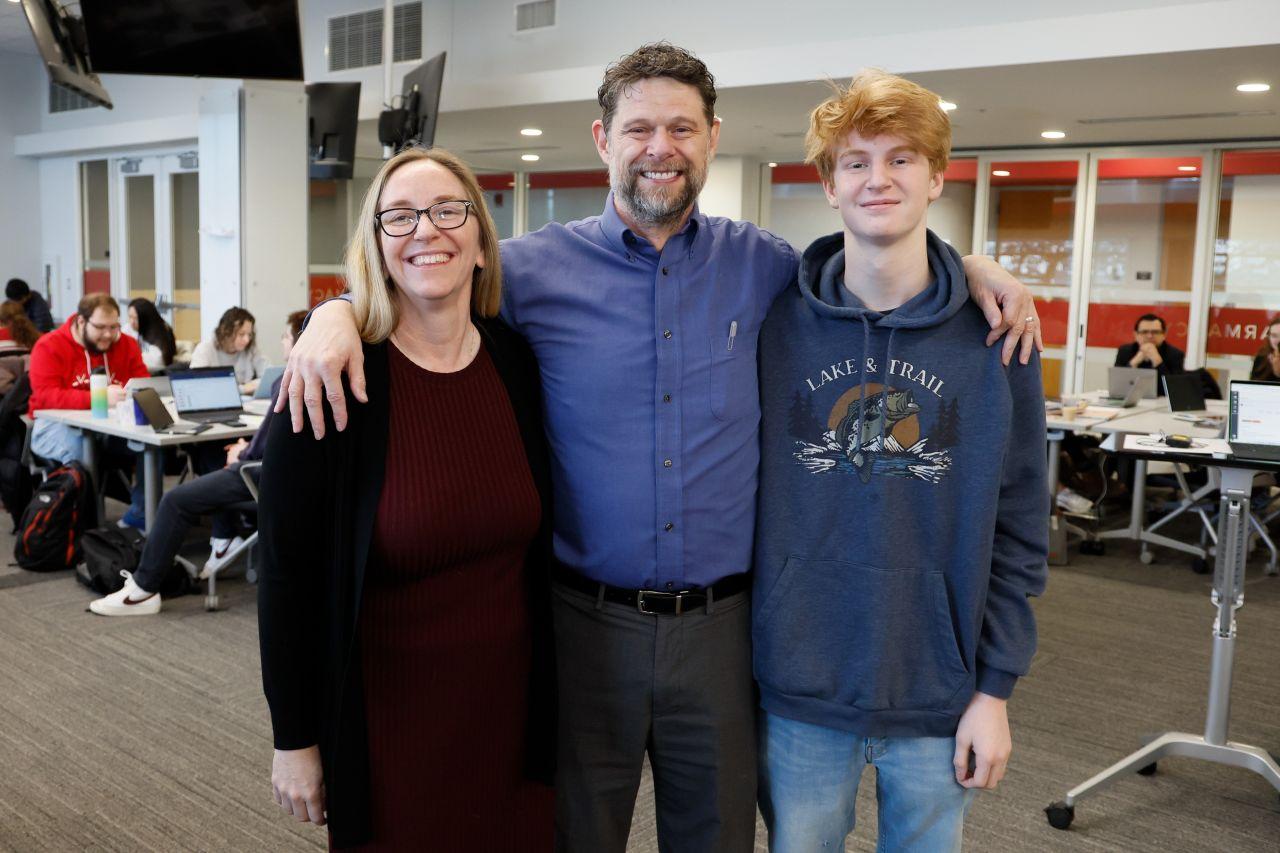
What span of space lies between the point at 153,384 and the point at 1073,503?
5518 mm

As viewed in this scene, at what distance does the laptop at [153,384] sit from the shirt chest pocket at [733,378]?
15.4 ft

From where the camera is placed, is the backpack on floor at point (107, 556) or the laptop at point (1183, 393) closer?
the backpack on floor at point (107, 556)

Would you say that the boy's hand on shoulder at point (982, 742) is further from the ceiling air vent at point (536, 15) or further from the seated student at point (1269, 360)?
the ceiling air vent at point (536, 15)

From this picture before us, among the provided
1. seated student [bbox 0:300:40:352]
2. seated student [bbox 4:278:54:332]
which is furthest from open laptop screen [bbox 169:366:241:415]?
seated student [bbox 4:278:54:332]

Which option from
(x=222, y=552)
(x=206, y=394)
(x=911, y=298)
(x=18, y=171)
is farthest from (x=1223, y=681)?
(x=18, y=171)

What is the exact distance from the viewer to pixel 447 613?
172 centimetres

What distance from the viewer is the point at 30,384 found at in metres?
6.30

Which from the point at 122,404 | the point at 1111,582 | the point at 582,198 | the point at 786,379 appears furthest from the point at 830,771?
the point at 582,198

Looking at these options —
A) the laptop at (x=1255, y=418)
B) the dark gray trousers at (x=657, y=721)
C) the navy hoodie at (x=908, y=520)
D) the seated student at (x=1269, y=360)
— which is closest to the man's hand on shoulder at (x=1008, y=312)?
the navy hoodie at (x=908, y=520)

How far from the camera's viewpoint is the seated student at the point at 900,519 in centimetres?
176

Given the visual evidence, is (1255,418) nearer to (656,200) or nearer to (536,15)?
(656,200)

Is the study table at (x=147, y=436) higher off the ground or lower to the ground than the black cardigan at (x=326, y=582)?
lower

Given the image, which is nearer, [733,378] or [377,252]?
[377,252]

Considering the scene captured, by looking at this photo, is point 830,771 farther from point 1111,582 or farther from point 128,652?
point 1111,582
